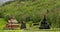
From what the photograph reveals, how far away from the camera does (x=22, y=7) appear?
1260 centimetres

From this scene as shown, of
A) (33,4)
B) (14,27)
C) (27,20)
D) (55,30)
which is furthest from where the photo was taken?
(33,4)

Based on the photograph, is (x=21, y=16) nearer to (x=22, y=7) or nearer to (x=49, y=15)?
(x=22, y=7)

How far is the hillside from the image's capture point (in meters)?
11.8

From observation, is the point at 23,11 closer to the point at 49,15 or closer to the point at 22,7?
the point at 22,7

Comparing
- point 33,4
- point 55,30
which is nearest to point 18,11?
point 33,4

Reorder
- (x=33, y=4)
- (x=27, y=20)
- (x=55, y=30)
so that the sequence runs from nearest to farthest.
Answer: (x=55, y=30)
(x=27, y=20)
(x=33, y=4)

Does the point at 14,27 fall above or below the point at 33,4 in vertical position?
below

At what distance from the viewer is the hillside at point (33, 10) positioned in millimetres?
11812

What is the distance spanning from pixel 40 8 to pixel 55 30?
8.40ft

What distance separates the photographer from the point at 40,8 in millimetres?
12477

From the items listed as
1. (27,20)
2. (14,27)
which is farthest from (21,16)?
(14,27)

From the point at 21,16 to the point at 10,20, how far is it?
0.97 meters

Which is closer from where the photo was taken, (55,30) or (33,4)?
(55,30)

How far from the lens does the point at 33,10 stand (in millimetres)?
12375
